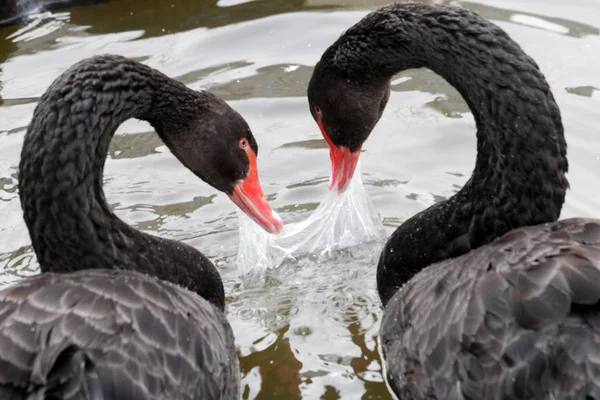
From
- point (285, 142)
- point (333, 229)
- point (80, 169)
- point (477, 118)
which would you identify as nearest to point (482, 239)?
point (477, 118)

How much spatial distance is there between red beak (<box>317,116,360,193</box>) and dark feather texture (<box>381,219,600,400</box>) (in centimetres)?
124

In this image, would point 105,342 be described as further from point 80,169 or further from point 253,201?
point 253,201

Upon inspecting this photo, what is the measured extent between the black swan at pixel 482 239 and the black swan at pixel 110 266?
2.11 feet

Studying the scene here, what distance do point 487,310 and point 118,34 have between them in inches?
196

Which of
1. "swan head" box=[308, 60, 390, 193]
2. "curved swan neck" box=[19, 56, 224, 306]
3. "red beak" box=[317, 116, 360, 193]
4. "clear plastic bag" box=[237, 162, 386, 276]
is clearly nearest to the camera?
"curved swan neck" box=[19, 56, 224, 306]

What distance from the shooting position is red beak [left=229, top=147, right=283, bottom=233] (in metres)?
5.13

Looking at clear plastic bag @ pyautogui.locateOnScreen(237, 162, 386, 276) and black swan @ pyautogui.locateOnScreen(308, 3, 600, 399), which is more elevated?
black swan @ pyautogui.locateOnScreen(308, 3, 600, 399)

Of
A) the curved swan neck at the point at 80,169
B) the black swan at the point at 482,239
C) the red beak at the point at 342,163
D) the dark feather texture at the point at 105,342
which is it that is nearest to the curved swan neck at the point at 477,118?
the black swan at the point at 482,239

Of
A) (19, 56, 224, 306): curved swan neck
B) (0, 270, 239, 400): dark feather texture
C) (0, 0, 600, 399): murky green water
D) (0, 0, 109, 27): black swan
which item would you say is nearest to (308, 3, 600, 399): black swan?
(0, 0, 600, 399): murky green water

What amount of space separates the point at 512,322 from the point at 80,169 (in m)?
1.85

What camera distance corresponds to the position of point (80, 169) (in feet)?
14.1

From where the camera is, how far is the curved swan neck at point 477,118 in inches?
170

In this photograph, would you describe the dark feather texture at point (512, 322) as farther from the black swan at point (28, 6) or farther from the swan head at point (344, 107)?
the black swan at point (28, 6)

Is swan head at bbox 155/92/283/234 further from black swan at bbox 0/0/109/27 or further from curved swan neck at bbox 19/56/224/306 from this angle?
black swan at bbox 0/0/109/27
